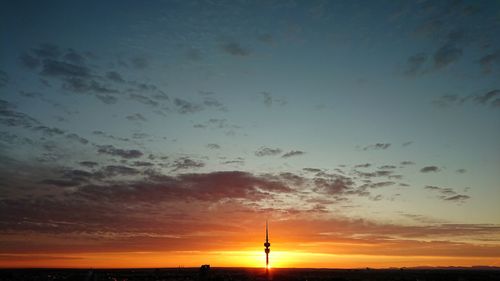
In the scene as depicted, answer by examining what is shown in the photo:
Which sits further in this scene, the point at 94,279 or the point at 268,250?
the point at 94,279

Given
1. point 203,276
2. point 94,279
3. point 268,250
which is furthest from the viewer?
point 94,279

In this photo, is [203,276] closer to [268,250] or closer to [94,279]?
[268,250]

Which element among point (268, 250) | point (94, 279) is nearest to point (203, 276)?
point (268, 250)

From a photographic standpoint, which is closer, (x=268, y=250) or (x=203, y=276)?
(x=268, y=250)

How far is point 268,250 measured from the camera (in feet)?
155

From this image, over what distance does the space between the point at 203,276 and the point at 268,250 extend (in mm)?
19719

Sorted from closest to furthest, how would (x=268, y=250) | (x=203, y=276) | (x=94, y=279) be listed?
(x=268, y=250) → (x=203, y=276) → (x=94, y=279)

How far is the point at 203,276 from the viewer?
208ft

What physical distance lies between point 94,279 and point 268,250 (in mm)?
44655

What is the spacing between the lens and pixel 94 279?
78375 millimetres
